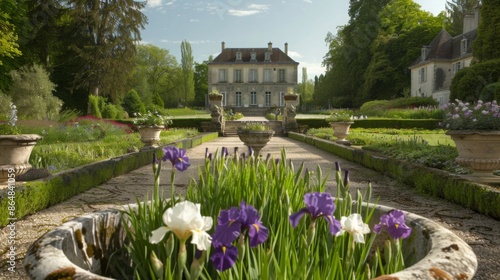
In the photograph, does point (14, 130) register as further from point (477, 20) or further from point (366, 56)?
point (366, 56)

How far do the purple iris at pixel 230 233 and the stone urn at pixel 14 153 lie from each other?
5.19 meters

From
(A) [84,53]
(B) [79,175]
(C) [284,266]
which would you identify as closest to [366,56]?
(A) [84,53]

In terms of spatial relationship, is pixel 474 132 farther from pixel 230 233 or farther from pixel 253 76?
pixel 253 76

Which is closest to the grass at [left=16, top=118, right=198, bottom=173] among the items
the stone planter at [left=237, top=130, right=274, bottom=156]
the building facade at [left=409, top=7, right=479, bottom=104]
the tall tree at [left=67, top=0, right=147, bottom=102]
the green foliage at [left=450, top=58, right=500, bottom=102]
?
the stone planter at [left=237, top=130, right=274, bottom=156]

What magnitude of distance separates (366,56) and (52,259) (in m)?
44.7

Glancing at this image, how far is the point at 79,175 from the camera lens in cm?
562

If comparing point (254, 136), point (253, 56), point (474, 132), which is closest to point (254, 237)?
point (474, 132)

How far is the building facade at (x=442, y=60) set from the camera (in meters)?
33.0

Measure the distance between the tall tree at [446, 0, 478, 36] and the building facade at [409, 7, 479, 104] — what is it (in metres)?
10.8

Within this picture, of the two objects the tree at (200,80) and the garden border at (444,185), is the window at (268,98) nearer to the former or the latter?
the tree at (200,80)

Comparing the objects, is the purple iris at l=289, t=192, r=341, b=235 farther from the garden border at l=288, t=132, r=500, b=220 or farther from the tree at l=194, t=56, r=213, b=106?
the tree at l=194, t=56, r=213, b=106

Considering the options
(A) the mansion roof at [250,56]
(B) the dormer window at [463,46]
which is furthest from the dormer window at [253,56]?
(B) the dormer window at [463,46]

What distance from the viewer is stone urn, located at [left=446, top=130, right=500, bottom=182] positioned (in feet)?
19.0

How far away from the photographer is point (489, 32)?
80.2ft
